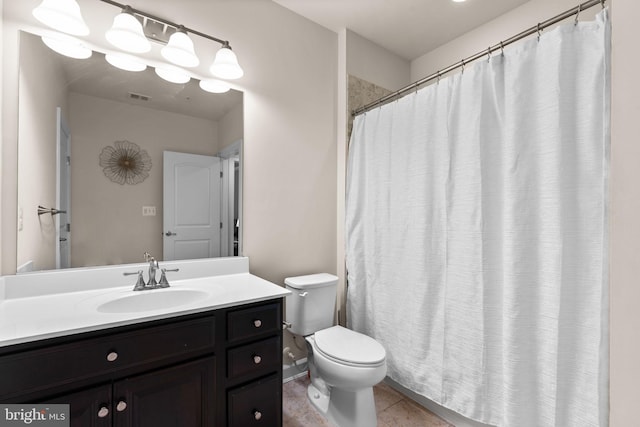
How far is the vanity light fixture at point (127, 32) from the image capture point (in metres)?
1.40

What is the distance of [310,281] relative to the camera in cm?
197

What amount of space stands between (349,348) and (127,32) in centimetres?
195

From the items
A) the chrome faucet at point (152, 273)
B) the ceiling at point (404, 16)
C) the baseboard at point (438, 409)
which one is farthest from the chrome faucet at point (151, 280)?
the ceiling at point (404, 16)

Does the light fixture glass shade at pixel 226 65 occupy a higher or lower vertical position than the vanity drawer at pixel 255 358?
higher

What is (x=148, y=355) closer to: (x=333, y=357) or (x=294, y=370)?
(x=333, y=357)

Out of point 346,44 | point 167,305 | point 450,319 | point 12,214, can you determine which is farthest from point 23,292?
point 346,44

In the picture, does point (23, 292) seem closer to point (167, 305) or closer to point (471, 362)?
point (167, 305)

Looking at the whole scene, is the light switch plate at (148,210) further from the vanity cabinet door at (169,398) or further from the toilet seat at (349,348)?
the toilet seat at (349,348)

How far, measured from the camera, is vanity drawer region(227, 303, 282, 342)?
1285mm

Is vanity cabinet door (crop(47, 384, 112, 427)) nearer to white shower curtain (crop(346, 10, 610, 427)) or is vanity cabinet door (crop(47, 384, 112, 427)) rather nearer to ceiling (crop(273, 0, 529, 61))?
white shower curtain (crop(346, 10, 610, 427))

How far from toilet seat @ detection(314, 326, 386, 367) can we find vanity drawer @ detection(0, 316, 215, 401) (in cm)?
66

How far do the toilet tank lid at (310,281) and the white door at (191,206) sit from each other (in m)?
0.51

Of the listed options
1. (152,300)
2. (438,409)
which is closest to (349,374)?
(438,409)

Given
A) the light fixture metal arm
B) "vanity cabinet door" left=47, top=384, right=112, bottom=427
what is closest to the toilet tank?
"vanity cabinet door" left=47, top=384, right=112, bottom=427
